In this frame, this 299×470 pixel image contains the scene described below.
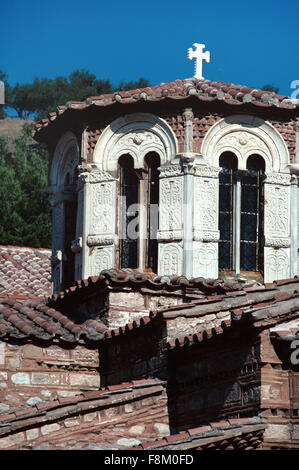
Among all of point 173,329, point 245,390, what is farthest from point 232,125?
point 245,390

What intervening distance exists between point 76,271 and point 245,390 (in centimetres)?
582

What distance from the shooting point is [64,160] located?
18219mm

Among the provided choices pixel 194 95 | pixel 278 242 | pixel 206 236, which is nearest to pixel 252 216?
pixel 278 242

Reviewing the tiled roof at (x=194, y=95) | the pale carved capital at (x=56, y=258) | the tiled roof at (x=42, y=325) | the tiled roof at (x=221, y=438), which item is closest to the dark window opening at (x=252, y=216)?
the tiled roof at (x=194, y=95)

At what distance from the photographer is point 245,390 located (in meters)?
12.0

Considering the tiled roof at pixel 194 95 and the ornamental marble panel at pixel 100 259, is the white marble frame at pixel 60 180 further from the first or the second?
the ornamental marble panel at pixel 100 259

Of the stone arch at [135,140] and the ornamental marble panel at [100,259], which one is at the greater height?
the stone arch at [135,140]

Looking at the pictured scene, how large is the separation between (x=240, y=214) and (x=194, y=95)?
2.10m

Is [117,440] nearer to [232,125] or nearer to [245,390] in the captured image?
[245,390]

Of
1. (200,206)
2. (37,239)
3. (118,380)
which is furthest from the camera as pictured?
(37,239)

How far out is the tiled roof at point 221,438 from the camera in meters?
11.3

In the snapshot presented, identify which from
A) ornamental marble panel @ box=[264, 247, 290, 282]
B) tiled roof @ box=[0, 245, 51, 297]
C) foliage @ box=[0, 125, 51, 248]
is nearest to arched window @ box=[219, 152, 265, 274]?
ornamental marble panel @ box=[264, 247, 290, 282]

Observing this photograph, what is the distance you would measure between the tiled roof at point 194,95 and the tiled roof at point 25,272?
3.10 metres

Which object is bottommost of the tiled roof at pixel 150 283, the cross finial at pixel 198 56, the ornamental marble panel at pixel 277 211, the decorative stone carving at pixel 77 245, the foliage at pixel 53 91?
the tiled roof at pixel 150 283
